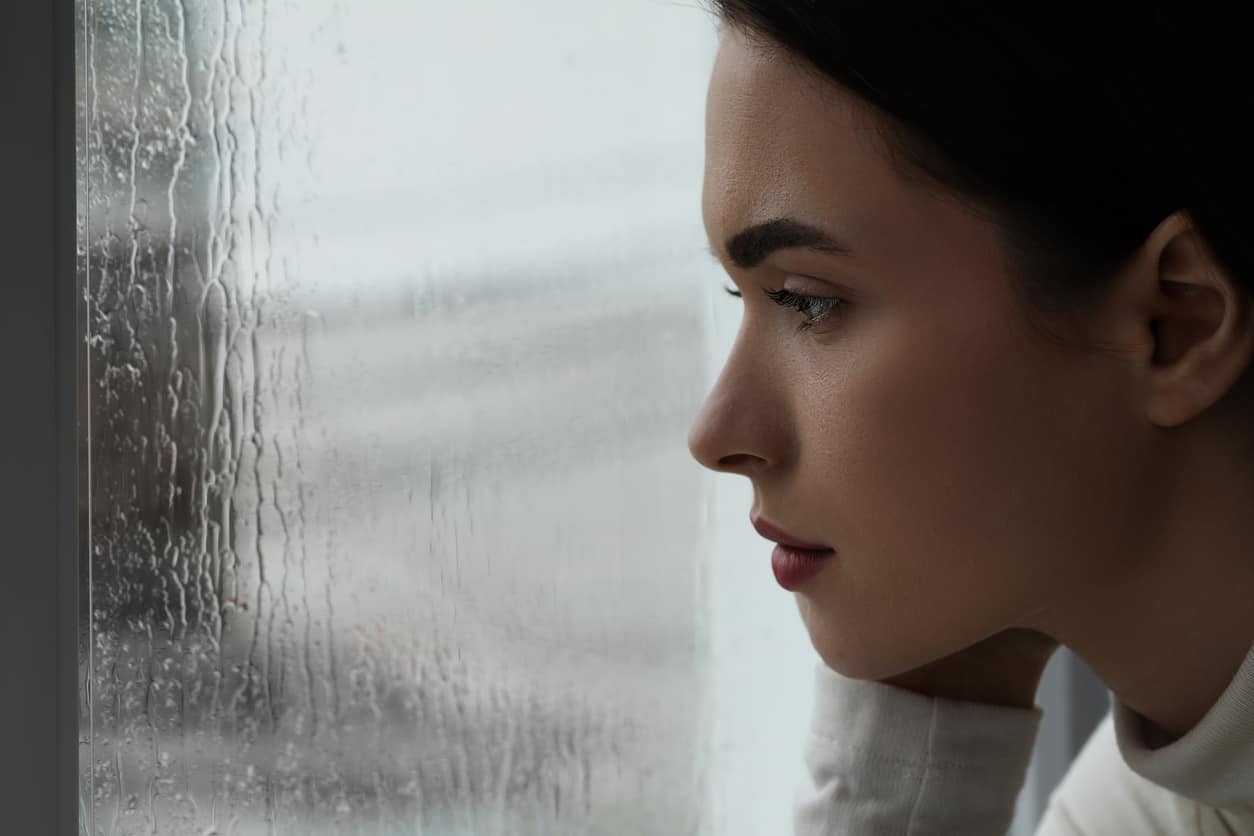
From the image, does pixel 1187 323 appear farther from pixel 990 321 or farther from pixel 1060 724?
pixel 1060 724

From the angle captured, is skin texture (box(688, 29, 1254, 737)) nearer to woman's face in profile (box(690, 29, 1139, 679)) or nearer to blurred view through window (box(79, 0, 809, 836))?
woman's face in profile (box(690, 29, 1139, 679))

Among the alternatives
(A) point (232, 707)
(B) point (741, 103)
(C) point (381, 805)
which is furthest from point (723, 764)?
(B) point (741, 103)

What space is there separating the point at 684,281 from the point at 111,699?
0.48 meters

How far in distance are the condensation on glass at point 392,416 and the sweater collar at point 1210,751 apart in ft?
1.02

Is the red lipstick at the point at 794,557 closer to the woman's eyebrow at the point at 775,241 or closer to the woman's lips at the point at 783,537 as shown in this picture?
the woman's lips at the point at 783,537

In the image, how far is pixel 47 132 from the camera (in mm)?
647

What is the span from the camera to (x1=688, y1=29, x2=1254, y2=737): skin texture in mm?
626

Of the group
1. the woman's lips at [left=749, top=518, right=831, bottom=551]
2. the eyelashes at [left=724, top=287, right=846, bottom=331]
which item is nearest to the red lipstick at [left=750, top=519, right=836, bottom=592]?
the woman's lips at [left=749, top=518, right=831, bottom=551]

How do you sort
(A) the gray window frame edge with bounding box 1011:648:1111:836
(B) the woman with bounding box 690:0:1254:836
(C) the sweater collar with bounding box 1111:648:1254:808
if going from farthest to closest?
1. (A) the gray window frame edge with bounding box 1011:648:1111:836
2. (C) the sweater collar with bounding box 1111:648:1254:808
3. (B) the woman with bounding box 690:0:1254:836

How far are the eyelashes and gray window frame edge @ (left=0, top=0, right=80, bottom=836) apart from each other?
0.34 metres

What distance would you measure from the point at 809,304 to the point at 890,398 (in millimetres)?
60

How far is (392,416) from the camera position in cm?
79

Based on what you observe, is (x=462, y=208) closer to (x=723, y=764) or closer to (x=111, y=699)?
(x=111, y=699)

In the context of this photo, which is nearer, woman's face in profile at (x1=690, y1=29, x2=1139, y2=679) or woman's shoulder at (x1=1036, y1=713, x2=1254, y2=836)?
woman's face in profile at (x1=690, y1=29, x2=1139, y2=679)
